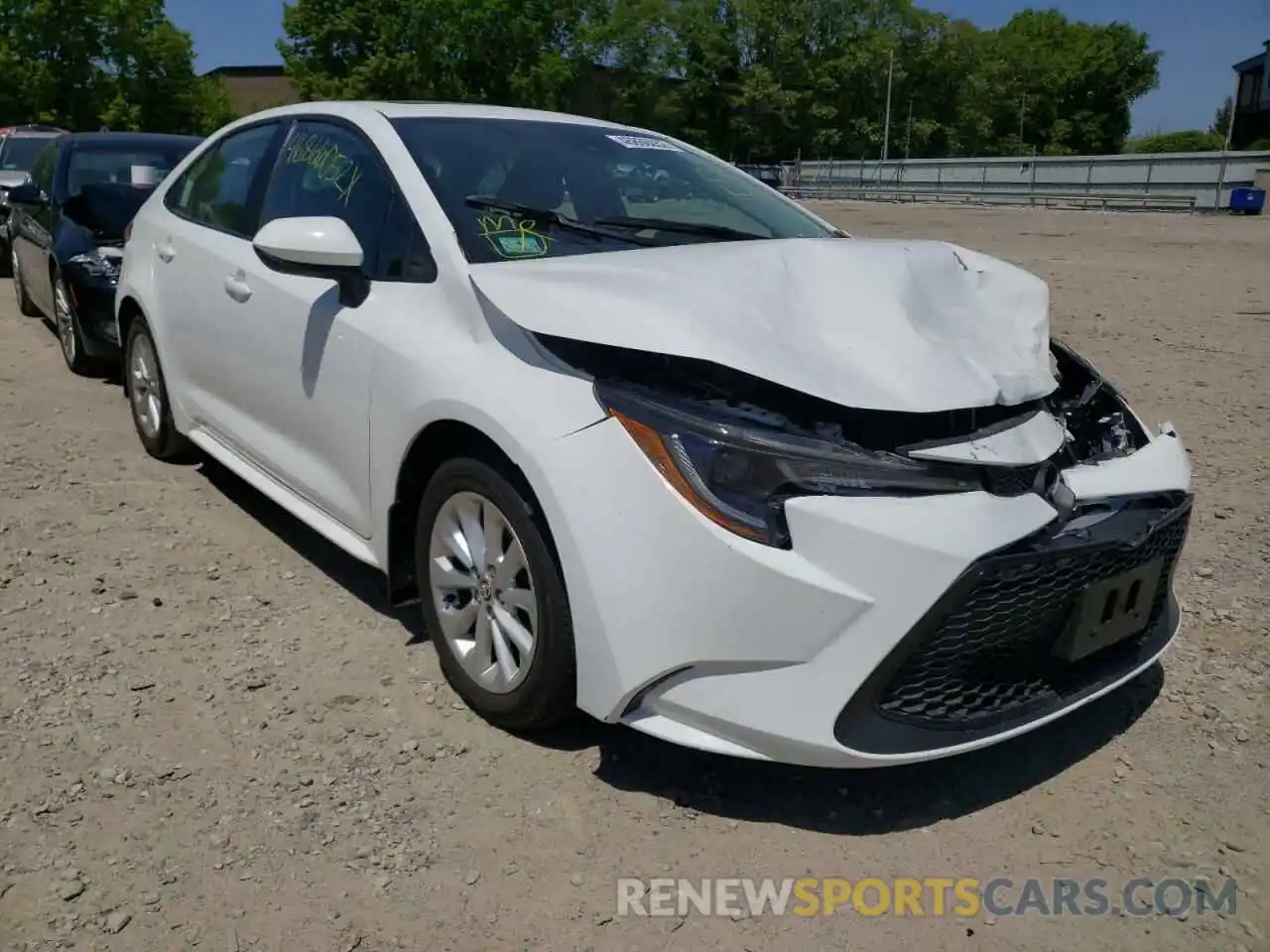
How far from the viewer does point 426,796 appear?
8.56ft

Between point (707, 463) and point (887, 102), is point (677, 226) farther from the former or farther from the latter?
point (887, 102)

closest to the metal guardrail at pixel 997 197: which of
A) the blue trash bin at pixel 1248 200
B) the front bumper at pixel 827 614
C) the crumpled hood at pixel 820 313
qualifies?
the blue trash bin at pixel 1248 200

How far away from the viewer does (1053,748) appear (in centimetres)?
284

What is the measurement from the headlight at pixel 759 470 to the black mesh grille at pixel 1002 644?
0.73 feet

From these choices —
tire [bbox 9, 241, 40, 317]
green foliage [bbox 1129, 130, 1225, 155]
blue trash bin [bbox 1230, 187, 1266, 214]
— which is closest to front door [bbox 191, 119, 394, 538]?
tire [bbox 9, 241, 40, 317]

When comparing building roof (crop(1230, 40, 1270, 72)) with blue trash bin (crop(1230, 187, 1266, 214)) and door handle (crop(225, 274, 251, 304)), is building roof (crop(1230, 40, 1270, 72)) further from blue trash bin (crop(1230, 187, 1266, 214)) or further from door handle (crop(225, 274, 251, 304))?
door handle (crop(225, 274, 251, 304))

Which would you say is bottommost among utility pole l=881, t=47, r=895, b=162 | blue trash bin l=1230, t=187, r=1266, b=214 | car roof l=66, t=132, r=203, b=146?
blue trash bin l=1230, t=187, r=1266, b=214

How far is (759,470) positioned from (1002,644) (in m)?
0.66

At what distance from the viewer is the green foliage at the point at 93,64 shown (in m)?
39.0

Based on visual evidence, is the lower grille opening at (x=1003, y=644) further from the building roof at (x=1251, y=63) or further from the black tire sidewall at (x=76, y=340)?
the building roof at (x=1251, y=63)

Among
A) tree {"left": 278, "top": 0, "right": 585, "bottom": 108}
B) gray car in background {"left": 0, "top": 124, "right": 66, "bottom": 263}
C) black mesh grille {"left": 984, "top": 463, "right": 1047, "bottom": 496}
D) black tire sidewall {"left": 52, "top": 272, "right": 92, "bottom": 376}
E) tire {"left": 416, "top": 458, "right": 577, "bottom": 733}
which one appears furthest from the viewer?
tree {"left": 278, "top": 0, "right": 585, "bottom": 108}

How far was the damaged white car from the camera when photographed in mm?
2230

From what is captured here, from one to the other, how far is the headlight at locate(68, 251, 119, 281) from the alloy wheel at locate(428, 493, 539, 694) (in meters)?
4.22

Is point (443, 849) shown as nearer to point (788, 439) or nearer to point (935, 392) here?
point (788, 439)
